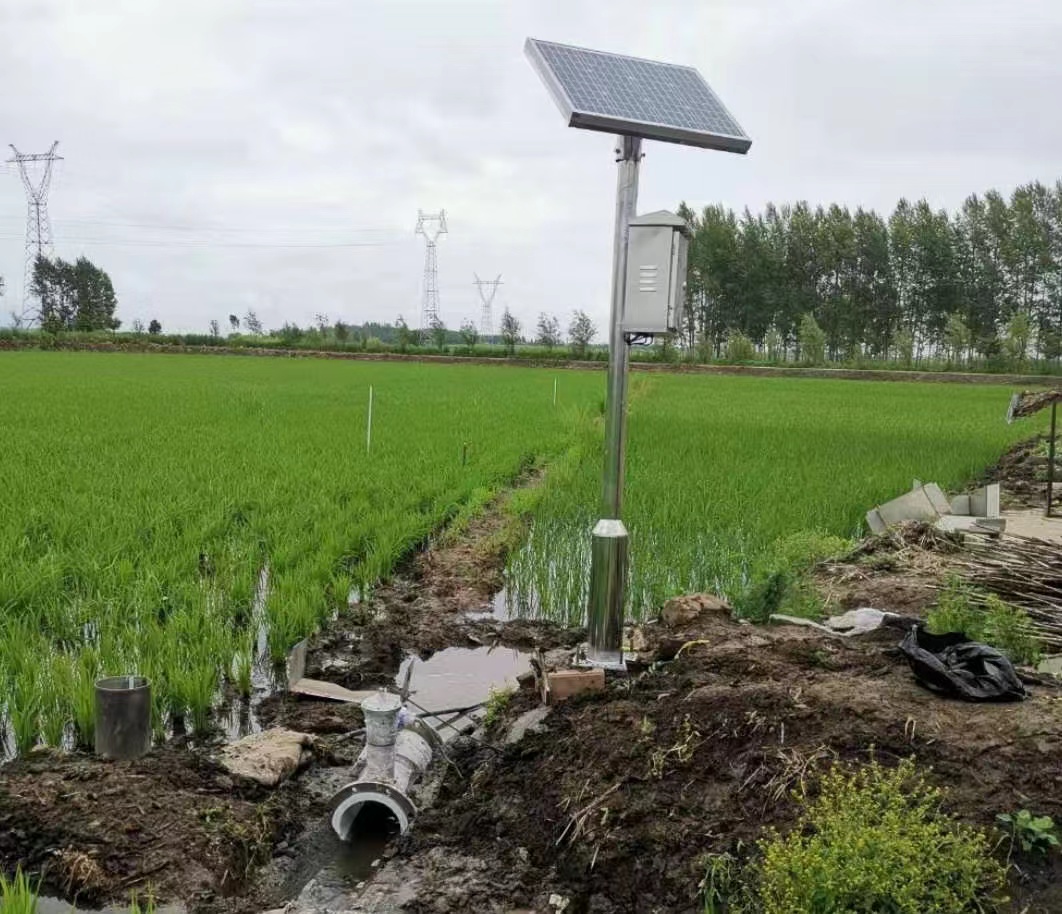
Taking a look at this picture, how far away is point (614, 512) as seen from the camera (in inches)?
154

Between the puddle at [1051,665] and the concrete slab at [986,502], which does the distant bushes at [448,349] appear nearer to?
the concrete slab at [986,502]

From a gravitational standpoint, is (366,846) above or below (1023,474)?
below

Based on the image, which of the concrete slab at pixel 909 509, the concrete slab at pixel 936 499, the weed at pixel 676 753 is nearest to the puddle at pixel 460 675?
the weed at pixel 676 753

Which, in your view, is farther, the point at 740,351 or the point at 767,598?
the point at 740,351

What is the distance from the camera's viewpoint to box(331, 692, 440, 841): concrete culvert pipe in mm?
2977

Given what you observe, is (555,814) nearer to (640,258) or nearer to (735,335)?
(640,258)

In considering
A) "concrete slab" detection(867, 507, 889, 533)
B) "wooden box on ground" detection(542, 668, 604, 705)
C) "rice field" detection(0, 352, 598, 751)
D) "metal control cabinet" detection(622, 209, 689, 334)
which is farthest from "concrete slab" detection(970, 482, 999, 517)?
"wooden box on ground" detection(542, 668, 604, 705)

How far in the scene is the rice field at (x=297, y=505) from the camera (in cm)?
437

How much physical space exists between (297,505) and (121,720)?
421 cm

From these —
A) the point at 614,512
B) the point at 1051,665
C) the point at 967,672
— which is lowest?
the point at 1051,665

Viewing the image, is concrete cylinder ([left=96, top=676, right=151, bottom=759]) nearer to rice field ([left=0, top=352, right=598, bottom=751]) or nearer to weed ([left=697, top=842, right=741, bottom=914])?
rice field ([left=0, top=352, right=598, bottom=751])

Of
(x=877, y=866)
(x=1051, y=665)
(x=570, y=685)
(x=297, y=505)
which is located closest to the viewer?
(x=877, y=866)

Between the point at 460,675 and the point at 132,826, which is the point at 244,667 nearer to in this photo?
the point at 460,675

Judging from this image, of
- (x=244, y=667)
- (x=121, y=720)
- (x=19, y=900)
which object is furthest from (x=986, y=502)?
(x=19, y=900)
